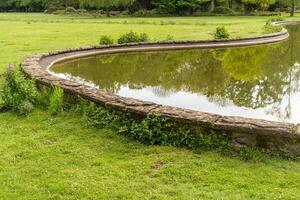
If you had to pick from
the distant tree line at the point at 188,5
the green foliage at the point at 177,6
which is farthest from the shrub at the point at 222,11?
the green foliage at the point at 177,6

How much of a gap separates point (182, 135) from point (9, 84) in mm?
3923

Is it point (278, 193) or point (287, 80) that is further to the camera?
point (287, 80)

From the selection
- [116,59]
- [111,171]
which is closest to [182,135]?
[111,171]

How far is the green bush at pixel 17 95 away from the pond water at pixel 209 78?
2.62 metres

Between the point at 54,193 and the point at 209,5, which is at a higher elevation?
the point at 209,5

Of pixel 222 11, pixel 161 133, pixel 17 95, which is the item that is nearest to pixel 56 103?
pixel 17 95

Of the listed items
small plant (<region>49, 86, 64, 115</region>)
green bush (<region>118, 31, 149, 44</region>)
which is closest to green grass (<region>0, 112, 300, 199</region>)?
small plant (<region>49, 86, 64, 115</region>)

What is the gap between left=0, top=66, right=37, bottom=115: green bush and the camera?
25.6 ft

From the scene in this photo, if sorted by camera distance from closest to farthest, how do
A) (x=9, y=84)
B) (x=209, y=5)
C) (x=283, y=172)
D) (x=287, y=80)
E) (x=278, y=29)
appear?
(x=283, y=172) → (x=9, y=84) → (x=287, y=80) → (x=278, y=29) → (x=209, y=5)

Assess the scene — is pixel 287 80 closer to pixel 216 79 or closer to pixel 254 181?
pixel 216 79

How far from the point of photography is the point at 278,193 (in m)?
4.69

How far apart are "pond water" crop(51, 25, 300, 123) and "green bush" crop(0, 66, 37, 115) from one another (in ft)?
8.59

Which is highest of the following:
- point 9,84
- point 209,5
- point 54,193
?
point 209,5

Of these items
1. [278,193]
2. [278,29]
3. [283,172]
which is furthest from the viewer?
[278,29]
